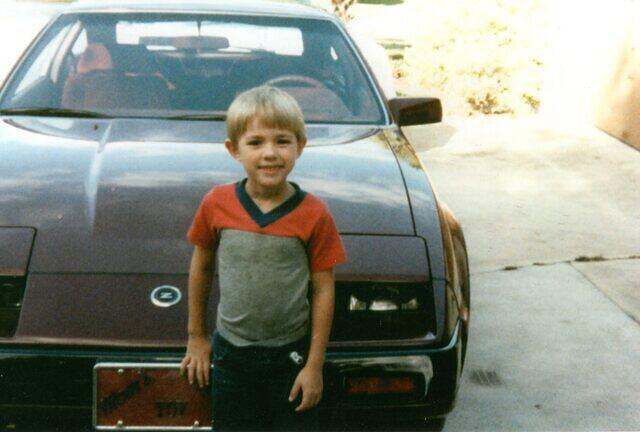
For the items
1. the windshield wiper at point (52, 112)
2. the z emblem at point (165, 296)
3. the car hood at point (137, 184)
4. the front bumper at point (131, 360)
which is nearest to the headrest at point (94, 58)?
the windshield wiper at point (52, 112)

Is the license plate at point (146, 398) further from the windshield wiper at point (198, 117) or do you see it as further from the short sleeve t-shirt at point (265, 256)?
the windshield wiper at point (198, 117)

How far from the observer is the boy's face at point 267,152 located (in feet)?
7.29

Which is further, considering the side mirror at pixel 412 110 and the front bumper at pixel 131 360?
the side mirror at pixel 412 110

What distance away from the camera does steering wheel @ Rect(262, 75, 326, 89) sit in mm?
4230

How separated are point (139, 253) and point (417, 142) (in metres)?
6.53

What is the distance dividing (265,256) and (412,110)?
6.80ft

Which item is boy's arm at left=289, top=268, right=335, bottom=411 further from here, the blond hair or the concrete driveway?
the concrete driveway

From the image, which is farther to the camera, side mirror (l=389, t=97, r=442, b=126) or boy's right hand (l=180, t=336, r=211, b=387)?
side mirror (l=389, t=97, r=442, b=126)

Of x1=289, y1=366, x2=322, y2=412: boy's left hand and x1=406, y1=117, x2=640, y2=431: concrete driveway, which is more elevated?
x1=289, y1=366, x2=322, y2=412: boy's left hand

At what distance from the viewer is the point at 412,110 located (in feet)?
13.7

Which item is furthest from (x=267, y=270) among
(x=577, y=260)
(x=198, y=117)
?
(x=577, y=260)

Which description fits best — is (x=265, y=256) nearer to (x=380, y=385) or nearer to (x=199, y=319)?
(x=199, y=319)

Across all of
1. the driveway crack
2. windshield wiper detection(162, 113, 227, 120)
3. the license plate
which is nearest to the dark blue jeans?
the license plate

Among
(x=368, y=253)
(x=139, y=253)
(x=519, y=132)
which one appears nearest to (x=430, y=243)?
(x=368, y=253)
